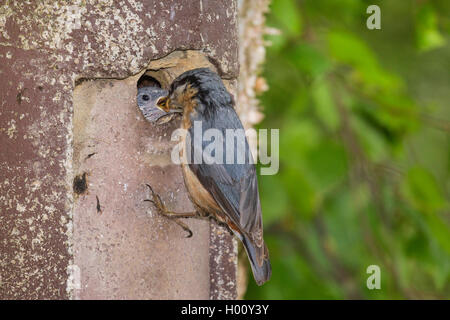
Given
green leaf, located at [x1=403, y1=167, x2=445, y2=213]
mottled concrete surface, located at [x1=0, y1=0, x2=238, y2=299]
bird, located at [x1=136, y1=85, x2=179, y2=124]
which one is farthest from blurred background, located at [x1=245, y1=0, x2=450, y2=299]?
mottled concrete surface, located at [x1=0, y1=0, x2=238, y2=299]

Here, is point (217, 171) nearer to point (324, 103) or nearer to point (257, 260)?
point (257, 260)

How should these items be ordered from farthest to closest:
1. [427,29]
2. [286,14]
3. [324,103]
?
[324,103] < [427,29] < [286,14]

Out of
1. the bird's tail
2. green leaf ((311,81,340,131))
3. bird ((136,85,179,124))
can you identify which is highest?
green leaf ((311,81,340,131))

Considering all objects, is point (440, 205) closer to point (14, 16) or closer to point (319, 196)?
point (319, 196)

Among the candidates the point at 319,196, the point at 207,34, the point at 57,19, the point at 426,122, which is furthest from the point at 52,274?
the point at 426,122

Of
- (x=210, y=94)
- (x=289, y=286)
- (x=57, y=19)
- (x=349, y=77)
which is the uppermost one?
(x=349, y=77)

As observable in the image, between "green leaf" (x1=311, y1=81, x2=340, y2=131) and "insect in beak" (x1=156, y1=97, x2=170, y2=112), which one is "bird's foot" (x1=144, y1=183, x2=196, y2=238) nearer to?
"insect in beak" (x1=156, y1=97, x2=170, y2=112)

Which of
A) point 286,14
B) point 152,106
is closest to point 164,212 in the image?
point 152,106
